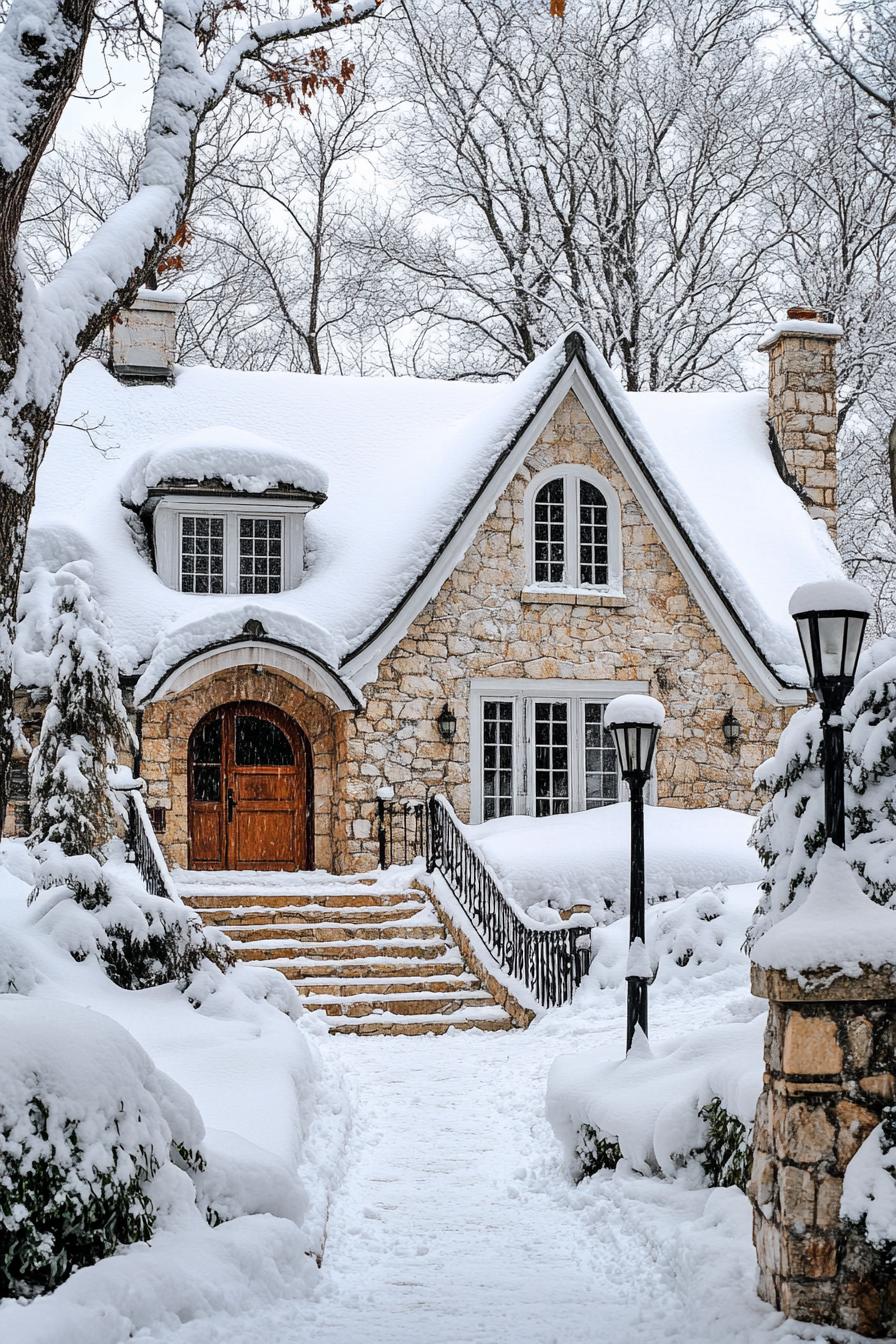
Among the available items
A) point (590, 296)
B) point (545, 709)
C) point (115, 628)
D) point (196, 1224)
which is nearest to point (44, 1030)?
point (196, 1224)

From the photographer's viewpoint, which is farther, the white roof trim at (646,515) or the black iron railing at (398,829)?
the white roof trim at (646,515)

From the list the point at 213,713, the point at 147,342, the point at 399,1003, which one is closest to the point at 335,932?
the point at 399,1003

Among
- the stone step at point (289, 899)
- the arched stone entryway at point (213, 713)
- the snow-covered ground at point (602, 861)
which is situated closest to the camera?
the stone step at point (289, 899)

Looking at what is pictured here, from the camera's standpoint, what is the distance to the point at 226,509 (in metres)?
16.4

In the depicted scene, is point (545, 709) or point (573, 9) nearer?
point (545, 709)

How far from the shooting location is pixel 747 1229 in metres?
5.57

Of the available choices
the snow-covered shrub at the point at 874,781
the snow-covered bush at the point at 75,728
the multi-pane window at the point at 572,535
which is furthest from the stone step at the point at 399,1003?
the snow-covered shrub at the point at 874,781

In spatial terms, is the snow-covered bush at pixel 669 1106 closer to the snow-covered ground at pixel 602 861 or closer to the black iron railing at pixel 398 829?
the snow-covered ground at pixel 602 861

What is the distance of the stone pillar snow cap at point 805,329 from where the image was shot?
18953mm

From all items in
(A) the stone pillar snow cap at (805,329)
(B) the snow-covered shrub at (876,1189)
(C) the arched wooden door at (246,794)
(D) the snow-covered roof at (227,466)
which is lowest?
(B) the snow-covered shrub at (876,1189)

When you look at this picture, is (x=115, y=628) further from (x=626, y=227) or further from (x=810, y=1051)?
(x=626, y=227)

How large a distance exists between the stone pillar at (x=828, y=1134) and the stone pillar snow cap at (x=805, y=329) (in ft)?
50.8

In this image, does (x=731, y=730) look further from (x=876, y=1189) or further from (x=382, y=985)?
(x=876, y=1189)

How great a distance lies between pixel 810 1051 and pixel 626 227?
2240cm
